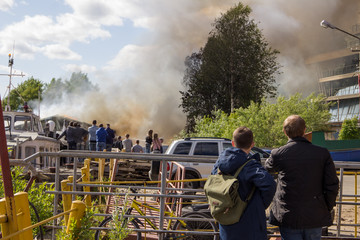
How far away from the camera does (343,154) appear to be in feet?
89.7

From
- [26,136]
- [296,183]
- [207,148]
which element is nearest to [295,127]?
[296,183]

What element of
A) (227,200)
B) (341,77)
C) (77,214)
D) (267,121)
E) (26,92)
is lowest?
(77,214)

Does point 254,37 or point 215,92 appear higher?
point 254,37

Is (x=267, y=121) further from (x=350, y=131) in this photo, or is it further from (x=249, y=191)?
(x=249, y=191)

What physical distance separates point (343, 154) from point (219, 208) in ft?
85.2

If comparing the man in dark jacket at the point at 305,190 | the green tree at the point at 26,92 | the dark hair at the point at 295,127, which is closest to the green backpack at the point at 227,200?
the man in dark jacket at the point at 305,190

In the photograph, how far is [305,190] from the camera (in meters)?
3.82

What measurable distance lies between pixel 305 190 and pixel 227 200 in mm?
820

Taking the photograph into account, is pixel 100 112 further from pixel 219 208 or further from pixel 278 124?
pixel 219 208

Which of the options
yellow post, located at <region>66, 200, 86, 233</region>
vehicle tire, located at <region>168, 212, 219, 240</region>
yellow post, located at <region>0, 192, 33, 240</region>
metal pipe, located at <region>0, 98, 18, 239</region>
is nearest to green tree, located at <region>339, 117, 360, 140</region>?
vehicle tire, located at <region>168, 212, 219, 240</region>

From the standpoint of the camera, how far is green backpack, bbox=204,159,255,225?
137 inches

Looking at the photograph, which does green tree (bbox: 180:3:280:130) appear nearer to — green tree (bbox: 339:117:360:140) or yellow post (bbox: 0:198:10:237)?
green tree (bbox: 339:117:360:140)

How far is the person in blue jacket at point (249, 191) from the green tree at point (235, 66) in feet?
118

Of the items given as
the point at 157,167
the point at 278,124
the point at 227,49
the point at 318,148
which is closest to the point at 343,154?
the point at 278,124
